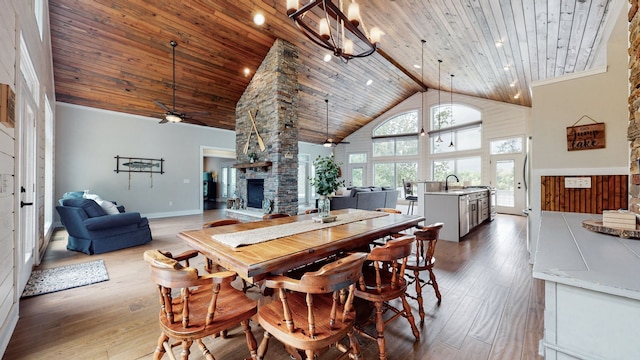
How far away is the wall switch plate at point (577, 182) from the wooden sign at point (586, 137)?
11.9 inches

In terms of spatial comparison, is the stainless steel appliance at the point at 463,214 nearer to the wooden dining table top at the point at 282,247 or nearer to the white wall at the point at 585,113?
the white wall at the point at 585,113

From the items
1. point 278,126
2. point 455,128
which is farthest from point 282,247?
point 455,128

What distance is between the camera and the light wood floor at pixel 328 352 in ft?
5.68

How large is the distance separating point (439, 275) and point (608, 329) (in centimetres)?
252

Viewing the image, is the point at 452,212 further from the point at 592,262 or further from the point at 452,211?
the point at 592,262

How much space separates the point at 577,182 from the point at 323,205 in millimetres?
2584

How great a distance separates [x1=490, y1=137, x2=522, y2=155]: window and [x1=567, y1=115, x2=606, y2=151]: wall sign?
5.90m

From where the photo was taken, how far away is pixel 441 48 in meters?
5.23

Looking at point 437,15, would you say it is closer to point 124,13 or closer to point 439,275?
point 439,275

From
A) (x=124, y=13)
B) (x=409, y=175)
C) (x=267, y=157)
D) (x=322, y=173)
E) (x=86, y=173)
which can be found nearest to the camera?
(x=322, y=173)

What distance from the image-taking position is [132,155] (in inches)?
269

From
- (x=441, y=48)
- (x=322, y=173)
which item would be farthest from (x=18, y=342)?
(x=441, y=48)

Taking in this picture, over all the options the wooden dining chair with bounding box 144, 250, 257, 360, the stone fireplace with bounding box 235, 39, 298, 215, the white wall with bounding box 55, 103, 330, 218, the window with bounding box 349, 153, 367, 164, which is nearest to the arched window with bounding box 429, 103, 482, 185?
the window with bounding box 349, 153, 367, 164

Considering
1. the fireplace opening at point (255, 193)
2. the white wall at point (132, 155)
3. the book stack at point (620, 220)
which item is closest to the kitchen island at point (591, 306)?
the book stack at point (620, 220)
